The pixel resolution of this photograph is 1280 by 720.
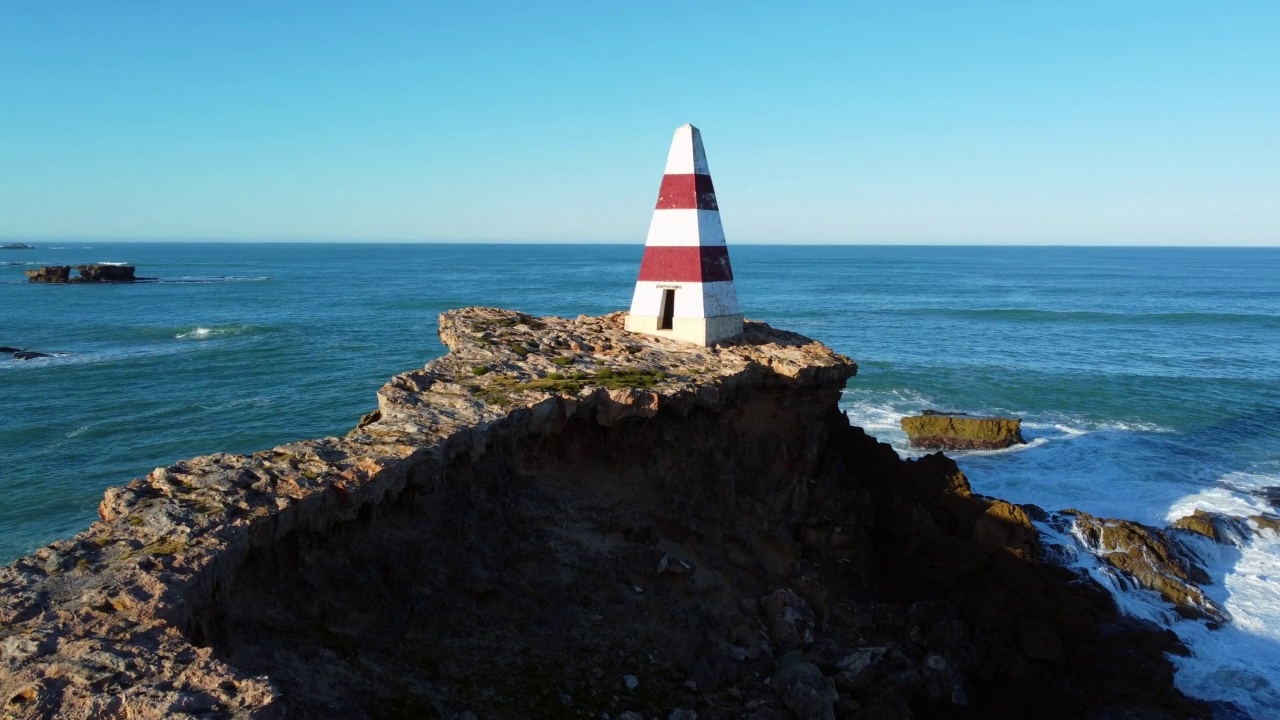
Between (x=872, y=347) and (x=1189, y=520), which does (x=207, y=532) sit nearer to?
(x=1189, y=520)

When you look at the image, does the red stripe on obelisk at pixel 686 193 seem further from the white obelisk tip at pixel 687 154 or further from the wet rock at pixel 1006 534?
the wet rock at pixel 1006 534

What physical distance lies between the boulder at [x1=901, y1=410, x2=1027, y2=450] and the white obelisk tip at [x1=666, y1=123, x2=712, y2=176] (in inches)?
544

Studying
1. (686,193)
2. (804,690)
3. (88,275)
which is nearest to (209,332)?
(686,193)

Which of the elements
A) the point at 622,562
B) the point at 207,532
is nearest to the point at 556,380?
the point at 622,562

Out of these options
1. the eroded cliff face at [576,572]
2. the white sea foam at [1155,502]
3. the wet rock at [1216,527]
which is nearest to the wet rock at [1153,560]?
the white sea foam at [1155,502]

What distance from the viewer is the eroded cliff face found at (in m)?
6.68

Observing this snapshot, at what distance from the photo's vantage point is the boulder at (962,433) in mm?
26875

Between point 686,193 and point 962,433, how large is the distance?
14.8 meters

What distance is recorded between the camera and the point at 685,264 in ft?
55.7

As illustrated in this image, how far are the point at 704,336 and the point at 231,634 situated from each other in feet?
35.9

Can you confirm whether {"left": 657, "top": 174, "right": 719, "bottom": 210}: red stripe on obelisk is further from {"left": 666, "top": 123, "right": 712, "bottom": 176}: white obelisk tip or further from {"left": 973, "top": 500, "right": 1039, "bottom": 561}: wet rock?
{"left": 973, "top": 500, "right": 1039, "bottom": 561}: wet rock

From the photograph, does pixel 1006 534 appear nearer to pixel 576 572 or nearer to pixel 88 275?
pixel 576 572

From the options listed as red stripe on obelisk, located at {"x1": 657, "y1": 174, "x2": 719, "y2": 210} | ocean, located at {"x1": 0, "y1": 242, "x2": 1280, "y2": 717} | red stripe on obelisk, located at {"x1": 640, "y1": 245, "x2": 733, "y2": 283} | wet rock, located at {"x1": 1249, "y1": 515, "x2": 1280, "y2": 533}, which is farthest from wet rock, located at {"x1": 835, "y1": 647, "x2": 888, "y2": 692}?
wet rock, located at {"x1": 1249, "y1": 515, "x2": 1280, "y2": 533}

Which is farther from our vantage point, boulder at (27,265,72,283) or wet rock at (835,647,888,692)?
boulder at (27,265,72,283)
